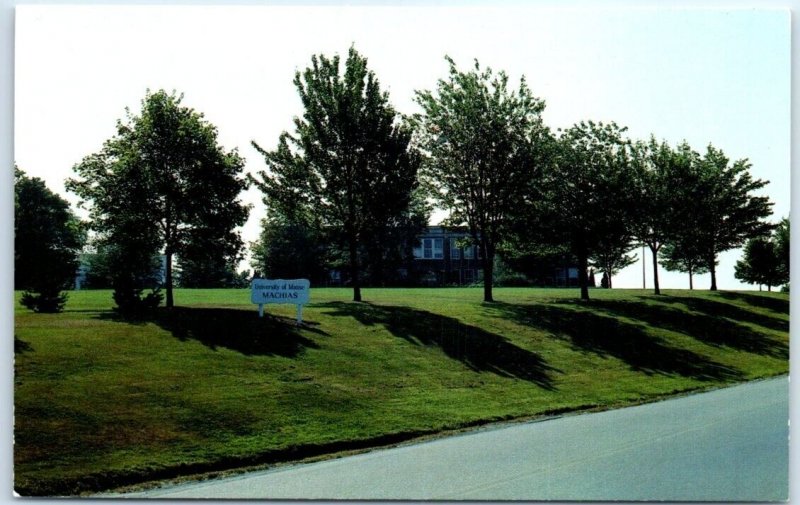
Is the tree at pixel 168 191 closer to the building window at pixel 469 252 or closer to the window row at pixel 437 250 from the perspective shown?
the window row at pixel 437 250

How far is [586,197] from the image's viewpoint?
1984cm

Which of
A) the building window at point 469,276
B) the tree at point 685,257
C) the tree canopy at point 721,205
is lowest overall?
the building window at point 469,276

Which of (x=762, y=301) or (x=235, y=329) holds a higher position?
(x=762, y=301)

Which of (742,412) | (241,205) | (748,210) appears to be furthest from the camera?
(241,205)

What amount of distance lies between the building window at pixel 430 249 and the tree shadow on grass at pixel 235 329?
216 cm

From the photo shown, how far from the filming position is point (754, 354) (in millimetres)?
14164

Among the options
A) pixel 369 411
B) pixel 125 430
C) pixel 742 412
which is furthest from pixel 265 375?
pixel 742 412

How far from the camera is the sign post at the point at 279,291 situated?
14.1 m

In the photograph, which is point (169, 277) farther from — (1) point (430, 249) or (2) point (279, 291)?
(1) point (430, 249)

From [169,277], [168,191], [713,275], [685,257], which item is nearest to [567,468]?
[713,275]

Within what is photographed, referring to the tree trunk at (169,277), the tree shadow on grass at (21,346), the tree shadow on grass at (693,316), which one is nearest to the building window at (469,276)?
the tree shadow on grass at (693,316)

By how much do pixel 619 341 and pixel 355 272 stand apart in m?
4.84

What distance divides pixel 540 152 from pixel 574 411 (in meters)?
6.19

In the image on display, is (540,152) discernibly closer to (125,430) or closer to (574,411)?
(574,411)
